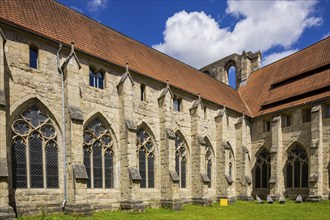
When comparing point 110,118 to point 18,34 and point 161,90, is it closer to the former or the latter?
point 161,90

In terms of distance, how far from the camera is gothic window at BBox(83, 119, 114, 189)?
49.4ft

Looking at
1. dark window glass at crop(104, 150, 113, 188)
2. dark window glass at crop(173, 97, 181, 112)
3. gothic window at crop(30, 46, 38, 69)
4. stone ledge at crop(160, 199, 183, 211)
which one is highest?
gothic window at crop(30, 46, 38, 69)

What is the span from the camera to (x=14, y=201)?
1164 cm

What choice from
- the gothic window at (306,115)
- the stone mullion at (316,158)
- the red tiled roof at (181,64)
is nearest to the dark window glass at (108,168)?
the red tiled roof at (181,64)

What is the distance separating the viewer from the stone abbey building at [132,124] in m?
12.6

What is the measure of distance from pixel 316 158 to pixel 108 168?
51.5 feet

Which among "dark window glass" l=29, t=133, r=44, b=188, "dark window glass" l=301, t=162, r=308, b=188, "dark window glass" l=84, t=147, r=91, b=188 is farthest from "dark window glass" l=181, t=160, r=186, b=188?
"dark window glass" l=29, t=133, r=44, b=188

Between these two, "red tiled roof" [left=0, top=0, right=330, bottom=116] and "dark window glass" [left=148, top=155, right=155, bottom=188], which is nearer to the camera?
"red tiled roof" [left=0, top=0, right=330, bottom=116]

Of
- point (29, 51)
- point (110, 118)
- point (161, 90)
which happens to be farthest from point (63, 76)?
point (161, 90)

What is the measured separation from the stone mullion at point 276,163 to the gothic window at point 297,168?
2.08 feet

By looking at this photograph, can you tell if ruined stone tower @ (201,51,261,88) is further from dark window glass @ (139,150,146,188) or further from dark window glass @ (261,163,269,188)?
dark window glass @ (139,150,146,188)

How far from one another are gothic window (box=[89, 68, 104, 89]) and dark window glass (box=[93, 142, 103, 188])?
3.29 meters

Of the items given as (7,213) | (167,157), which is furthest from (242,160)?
(7,213)

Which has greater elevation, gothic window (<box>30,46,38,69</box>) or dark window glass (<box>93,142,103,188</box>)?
gothic window (<box>30,46,38,69</box>)
